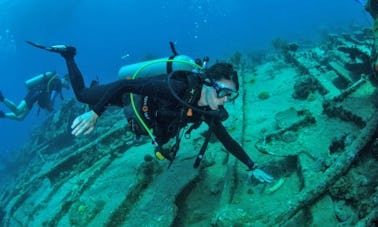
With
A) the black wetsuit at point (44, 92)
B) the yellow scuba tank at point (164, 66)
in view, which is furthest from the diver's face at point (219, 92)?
the black wetsuit at point (44, 92)

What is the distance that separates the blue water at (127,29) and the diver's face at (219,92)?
36624 mm

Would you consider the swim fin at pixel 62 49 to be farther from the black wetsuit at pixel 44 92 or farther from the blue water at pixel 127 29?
the blue water at pixel 127 29

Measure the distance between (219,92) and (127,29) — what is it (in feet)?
515

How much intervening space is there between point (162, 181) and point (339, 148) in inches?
108

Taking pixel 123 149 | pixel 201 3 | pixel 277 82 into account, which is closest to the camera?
pixel 123 149

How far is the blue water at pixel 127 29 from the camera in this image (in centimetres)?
5594

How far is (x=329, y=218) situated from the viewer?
10.7ft

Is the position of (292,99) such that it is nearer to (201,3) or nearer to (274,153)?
(274,153)

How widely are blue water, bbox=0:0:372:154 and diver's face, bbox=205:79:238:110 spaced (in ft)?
120

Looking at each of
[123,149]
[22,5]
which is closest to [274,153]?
[123,149]

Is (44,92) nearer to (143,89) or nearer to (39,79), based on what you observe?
(39,79)

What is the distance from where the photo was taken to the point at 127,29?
153375 millimetres

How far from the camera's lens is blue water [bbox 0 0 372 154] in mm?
55938

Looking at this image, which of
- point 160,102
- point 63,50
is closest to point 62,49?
point 63,50
